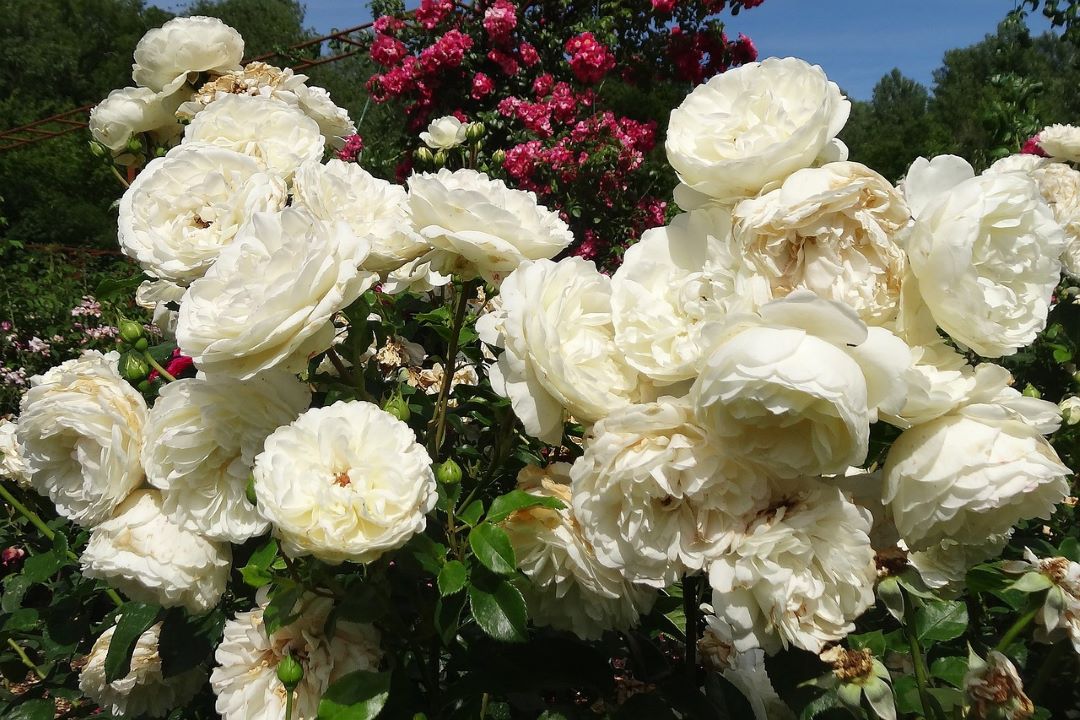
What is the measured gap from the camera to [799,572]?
24.3 inches

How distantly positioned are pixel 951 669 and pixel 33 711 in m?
1.64

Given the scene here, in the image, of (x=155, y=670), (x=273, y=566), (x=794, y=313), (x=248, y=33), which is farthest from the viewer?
(x=248, y=33)

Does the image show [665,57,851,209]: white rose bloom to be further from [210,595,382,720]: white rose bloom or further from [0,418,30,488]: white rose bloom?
[0,418,30,488]: white rose bloom

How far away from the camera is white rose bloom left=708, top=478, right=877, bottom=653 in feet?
1.99

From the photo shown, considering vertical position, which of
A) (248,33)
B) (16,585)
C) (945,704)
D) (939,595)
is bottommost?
(248,33)

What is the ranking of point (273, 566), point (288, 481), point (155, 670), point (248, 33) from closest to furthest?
point (288, 481)
point (273, 566)
point (155, 670)
point (248, 33)

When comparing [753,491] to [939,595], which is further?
[939,595]

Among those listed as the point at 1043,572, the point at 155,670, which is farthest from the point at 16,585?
the point at 1043,572

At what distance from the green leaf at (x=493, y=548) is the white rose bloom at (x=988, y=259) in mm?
456

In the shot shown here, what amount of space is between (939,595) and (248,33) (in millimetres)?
28965

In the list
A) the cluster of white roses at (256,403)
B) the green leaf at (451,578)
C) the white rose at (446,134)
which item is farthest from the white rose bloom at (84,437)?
the white rose at (446,134)

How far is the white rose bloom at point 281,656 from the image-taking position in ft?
2.61

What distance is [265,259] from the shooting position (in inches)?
29.0

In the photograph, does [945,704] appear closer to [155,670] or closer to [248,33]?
[155,670]
